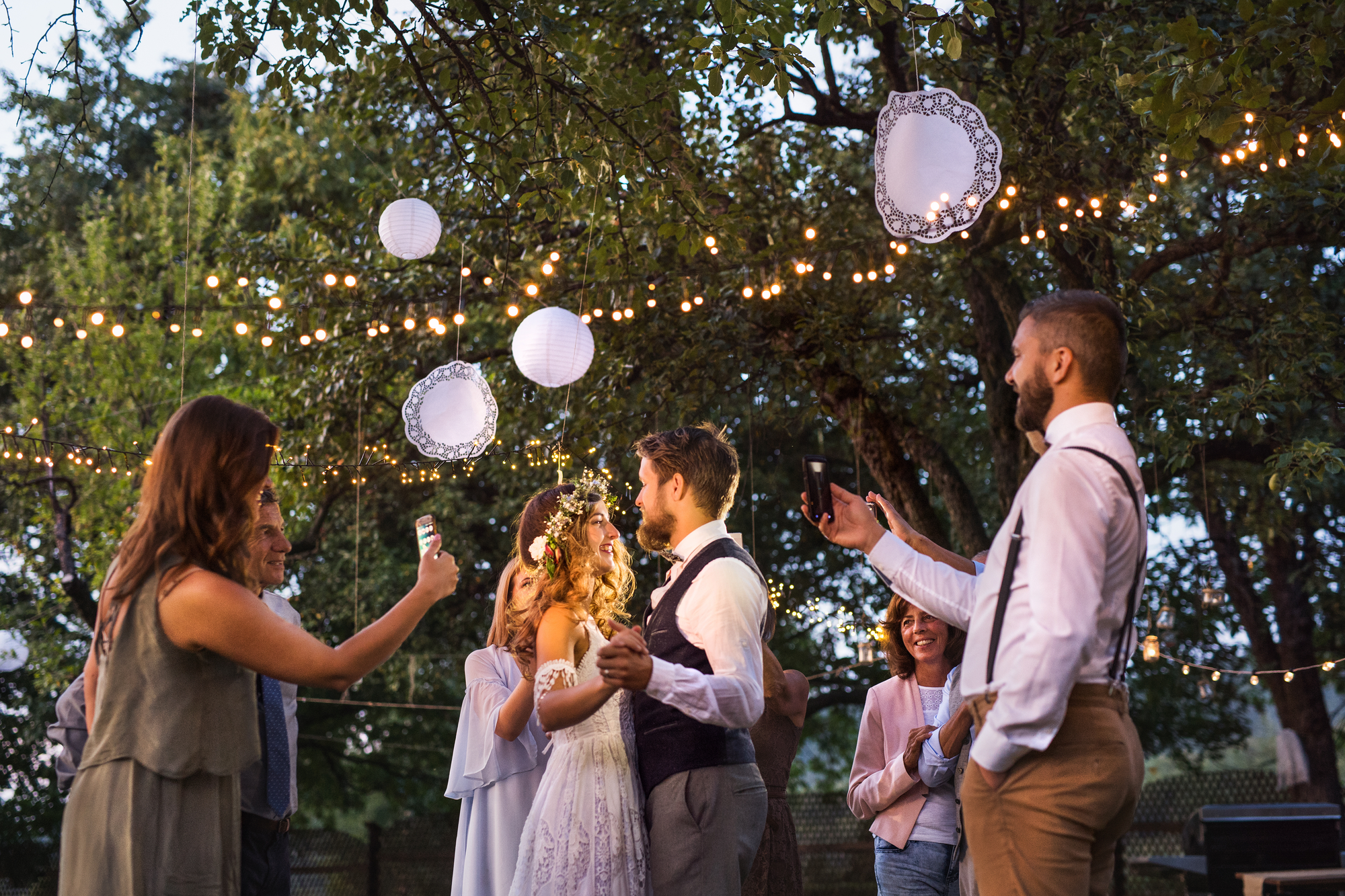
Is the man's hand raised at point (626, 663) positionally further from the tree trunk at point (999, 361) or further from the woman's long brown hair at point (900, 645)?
the tree trunk at point (999, 361)

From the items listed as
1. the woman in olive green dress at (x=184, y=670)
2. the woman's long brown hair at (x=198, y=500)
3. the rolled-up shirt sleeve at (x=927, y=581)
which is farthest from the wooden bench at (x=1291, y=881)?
the woman's long brown hair at (x=198, y=500)

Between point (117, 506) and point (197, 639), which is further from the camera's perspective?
point (117, 506)

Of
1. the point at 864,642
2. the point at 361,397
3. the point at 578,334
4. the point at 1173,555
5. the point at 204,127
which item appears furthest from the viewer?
the point at 204,127

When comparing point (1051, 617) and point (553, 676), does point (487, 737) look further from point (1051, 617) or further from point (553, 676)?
point (1051, 617)

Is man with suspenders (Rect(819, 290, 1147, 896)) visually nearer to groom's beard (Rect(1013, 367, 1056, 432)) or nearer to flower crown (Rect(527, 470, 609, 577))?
groom's beard (Rect(1013, 367, 1056, 432))

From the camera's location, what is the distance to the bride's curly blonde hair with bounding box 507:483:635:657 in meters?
2.89

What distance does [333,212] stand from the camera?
7738mm

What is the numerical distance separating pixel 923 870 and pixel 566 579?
138cm

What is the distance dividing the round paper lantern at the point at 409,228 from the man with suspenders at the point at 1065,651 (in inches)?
152

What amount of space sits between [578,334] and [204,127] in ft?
38.9

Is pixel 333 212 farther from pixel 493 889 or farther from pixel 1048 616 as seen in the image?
pixel 1048 616

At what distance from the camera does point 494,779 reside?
359 cm

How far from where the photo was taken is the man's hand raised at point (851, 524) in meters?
2.54

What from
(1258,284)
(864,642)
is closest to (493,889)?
(864,642)
